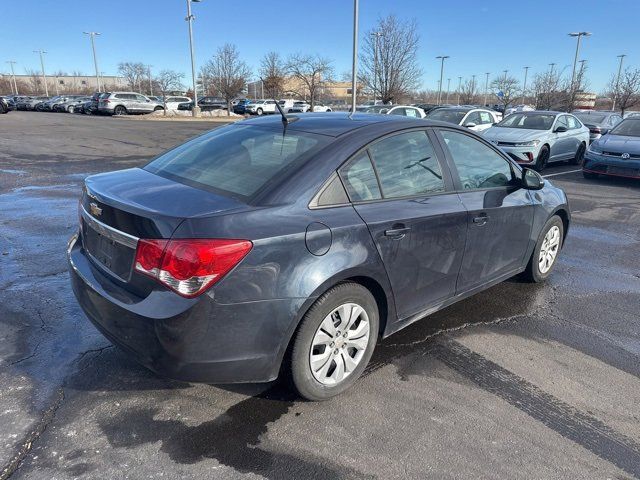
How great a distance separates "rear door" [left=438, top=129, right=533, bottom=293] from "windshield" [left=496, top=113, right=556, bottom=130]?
9.85 metres

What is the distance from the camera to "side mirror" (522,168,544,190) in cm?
407

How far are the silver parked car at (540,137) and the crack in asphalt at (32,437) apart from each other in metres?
11.2

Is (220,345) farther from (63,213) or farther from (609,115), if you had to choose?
(609,115)

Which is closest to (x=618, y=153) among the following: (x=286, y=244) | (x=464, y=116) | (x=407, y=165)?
(x=464, y=116)

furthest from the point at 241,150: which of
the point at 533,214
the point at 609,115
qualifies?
the point at 609,115

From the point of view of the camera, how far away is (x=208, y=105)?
48.1 meters

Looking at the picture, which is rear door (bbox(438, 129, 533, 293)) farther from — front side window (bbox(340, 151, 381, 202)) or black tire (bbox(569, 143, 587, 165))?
black tire (bbox(569, 143, 587, 165))

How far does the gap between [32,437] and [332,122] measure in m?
2.59

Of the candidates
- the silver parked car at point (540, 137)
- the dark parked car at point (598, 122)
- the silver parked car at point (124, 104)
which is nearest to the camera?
the silver parked car at point (540, 137)

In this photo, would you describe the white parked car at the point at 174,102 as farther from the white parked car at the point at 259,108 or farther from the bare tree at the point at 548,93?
the bare tree at the point at 548,93

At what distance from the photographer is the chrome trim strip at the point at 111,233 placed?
98.0 inches

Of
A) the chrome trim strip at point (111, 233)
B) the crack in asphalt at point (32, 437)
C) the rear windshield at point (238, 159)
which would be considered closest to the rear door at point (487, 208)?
the rear windshield at point (238, 159)

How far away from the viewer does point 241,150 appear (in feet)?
10.6

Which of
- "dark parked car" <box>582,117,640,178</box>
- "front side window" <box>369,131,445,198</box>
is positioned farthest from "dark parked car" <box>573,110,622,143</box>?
"front side window" <box>369,131,445,198</box>
